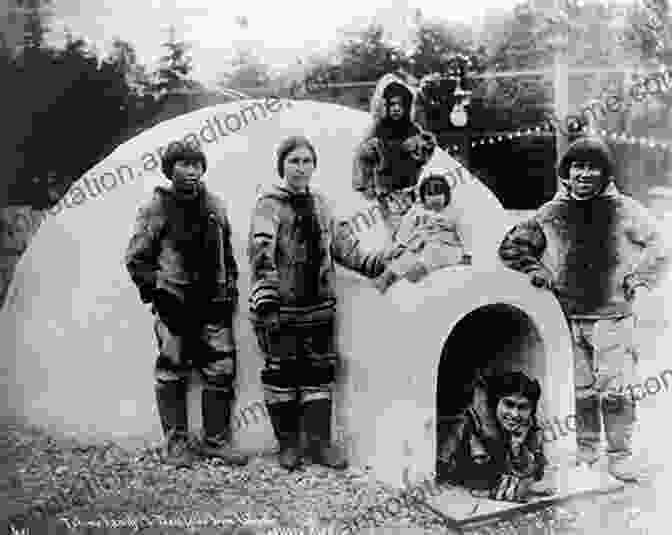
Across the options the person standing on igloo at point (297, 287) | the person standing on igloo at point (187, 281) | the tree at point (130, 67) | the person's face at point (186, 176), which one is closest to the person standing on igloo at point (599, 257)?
the person standing on igloo at point (297, 287)

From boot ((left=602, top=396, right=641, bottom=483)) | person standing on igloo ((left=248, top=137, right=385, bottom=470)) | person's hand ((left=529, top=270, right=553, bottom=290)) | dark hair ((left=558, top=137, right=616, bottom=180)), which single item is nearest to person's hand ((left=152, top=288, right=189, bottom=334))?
person standing on igloo ((left=248, top=137, right=385, bottom=470))

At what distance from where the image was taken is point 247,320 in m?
4.38

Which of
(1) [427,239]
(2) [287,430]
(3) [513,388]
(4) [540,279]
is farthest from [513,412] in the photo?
(2) [287,430]

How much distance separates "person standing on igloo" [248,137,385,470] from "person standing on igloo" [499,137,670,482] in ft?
3.13

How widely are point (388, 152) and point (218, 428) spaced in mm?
Result: 1798

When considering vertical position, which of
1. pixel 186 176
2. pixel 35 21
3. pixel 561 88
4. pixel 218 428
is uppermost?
pixel 35 21

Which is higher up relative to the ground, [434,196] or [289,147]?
[289,147]

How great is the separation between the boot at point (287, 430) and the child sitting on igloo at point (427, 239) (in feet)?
2.73

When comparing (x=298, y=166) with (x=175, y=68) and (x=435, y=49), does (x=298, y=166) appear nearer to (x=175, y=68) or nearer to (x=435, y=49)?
(x=175, y=68)

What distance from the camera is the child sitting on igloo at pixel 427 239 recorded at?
4.32 metres

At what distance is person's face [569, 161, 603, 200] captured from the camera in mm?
4402

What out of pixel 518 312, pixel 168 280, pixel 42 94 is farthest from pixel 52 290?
pixel 518 312

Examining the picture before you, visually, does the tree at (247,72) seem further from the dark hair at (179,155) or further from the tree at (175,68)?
the dark hair at (179,155)

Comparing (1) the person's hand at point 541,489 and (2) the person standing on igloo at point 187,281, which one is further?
(1) the person's hand at point 541,489
